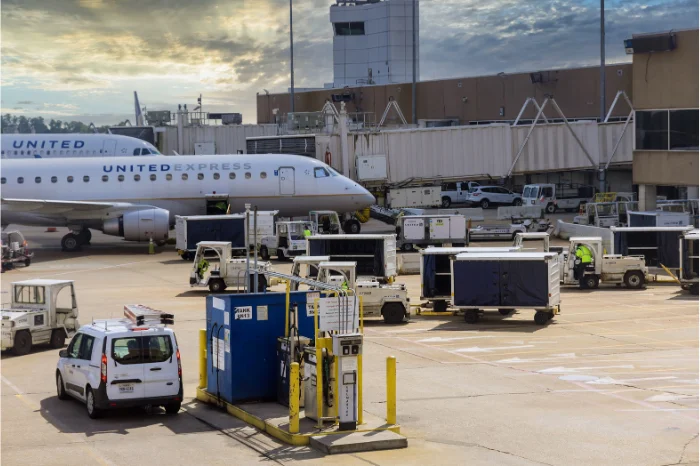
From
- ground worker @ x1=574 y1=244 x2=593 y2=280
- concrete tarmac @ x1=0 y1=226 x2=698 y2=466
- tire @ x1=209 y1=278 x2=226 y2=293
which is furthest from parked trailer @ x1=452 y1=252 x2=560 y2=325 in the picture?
tire @ x1=209 y1=278 x2=226 y2=293

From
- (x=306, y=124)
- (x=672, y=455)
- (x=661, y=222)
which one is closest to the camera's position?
(x=672, y=455)

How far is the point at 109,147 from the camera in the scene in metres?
72.4

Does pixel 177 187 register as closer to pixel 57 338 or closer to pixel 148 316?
pixel 57 338

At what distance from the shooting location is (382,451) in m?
16.6

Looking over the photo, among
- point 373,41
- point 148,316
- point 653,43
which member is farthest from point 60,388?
point 373,41

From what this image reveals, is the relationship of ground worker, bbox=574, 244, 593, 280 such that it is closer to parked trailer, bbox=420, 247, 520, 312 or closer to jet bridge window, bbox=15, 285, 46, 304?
parked trailer, bbox=420, 247, 520, 312

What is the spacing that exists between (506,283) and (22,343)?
45.7 ft

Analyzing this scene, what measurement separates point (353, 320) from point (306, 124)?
49988 mm

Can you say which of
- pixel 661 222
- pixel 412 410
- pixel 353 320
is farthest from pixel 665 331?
pixel 661 222

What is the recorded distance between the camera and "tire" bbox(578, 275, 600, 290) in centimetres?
3769

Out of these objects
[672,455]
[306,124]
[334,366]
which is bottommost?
[672,455]

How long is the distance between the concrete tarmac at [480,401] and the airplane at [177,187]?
60.7ft

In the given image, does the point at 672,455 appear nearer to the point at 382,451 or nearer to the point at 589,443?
the point at 589,443

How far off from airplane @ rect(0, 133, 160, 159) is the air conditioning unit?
3614cm
